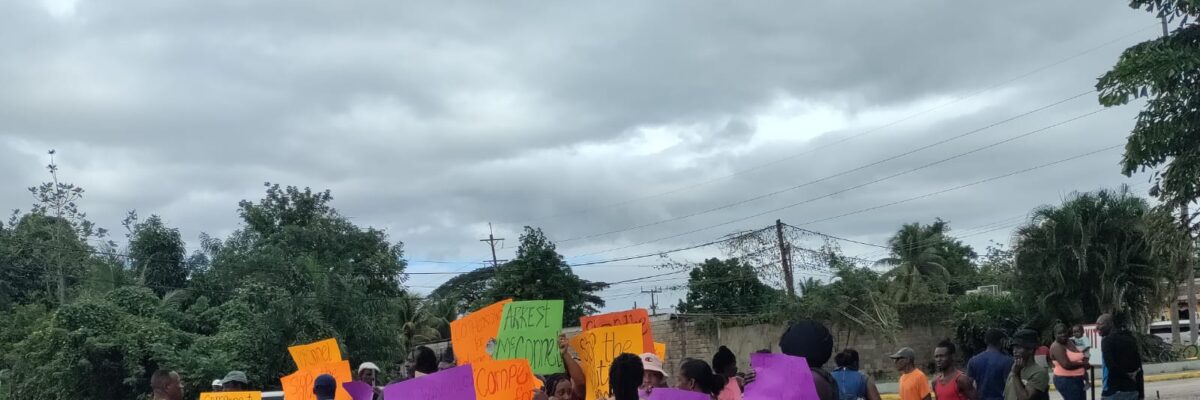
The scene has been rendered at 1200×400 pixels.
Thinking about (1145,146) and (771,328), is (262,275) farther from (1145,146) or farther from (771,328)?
(1145,146)

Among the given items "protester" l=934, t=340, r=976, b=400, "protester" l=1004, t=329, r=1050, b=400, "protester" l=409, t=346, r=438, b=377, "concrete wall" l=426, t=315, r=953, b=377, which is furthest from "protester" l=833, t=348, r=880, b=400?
"concrete wall" l=426, t=315, r=953, b=377

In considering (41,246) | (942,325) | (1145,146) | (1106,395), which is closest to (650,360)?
(1106,395)

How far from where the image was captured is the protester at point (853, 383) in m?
5.98

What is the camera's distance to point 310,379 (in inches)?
340

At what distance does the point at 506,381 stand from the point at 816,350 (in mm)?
1847

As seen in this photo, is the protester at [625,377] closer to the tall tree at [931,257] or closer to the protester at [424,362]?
the protester at [424,362]

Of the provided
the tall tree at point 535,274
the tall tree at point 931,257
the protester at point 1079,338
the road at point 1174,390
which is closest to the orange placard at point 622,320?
the protester at point 1079,338

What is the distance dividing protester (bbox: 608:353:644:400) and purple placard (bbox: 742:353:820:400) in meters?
0.56

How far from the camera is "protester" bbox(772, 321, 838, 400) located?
5.14 meters

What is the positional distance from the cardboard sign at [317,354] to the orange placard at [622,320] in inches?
92.1

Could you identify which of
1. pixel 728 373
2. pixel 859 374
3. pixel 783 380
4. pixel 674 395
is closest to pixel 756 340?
pixel 728 373

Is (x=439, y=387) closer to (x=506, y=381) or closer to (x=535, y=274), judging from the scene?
(x=506, y=381)

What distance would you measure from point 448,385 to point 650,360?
1.12 m

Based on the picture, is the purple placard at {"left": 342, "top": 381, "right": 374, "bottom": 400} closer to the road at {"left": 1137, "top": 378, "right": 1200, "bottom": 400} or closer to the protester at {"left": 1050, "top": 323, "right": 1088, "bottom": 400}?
the protester at {"left": 1050, "top": 323, "right": 1088, "bottom": 400}
